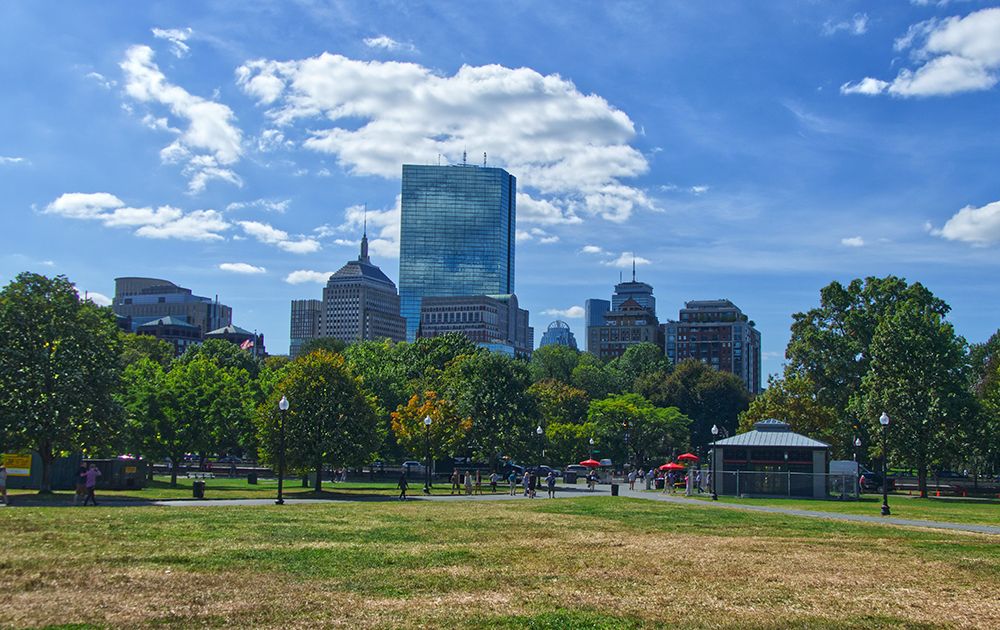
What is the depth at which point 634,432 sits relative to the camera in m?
104

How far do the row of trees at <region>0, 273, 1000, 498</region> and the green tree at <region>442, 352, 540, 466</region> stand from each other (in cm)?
12

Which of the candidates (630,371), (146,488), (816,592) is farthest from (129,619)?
(630,371)

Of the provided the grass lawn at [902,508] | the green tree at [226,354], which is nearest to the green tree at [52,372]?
the grass lawn at [902,508]

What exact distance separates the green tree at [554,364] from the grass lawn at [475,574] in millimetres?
135100

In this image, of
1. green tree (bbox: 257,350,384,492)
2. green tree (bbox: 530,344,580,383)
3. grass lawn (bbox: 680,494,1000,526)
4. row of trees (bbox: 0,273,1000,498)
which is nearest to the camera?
grass lawn (bbox: 680,494,1000,526)

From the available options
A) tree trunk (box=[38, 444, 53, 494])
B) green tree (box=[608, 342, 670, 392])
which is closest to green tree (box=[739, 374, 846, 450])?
tree trunk (box=[38, 444, 53, 494])

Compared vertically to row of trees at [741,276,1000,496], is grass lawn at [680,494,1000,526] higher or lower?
lower

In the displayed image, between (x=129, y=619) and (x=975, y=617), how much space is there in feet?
46.4

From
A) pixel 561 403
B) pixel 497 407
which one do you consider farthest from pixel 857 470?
pixel 561 403

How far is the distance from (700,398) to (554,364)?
40.1m

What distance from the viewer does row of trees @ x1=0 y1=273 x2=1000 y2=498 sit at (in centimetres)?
4428

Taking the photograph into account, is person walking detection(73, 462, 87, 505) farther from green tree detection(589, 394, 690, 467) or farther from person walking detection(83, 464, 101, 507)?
green tree detection(589, 394, 690, 467)

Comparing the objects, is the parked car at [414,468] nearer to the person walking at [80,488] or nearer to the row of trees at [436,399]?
the row of trees at [436,399]

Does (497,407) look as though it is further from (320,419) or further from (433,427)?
(320,419)
